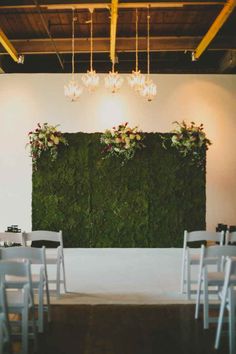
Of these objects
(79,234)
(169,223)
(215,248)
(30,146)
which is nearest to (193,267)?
(169,223)

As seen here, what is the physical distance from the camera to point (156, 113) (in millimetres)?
10734

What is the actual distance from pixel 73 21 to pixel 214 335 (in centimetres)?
567

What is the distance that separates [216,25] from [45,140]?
377 cm

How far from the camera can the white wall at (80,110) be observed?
35.2 feet

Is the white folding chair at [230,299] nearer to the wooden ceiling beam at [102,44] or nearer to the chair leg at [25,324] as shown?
the chair leg at [25,324]

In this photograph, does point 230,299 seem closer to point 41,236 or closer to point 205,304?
point 205,304

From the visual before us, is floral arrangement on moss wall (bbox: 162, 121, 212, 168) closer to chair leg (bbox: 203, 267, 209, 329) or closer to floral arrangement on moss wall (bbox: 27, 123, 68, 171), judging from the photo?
floral arrangement on moss wall (bbox: 27, 123, 68, 171)

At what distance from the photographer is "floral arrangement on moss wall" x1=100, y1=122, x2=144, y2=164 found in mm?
9797

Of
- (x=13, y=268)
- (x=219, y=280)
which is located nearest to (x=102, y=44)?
(x=219, y=280)

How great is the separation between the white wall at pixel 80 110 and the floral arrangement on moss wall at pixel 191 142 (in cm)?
79

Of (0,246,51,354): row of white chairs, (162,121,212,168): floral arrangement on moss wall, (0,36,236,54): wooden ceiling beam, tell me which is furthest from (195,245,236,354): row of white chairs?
(0,36,236,54): wooden ceiling beam

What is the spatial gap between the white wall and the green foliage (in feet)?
2.40

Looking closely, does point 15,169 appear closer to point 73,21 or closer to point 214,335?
point 73,21

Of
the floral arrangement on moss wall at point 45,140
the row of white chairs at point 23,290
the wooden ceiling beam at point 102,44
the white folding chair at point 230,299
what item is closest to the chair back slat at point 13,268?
the row of white chairs at point 23,290
